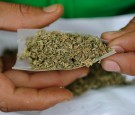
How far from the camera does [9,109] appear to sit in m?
0.85

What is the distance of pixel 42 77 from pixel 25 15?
0.59 ft

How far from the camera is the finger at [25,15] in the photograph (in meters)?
0.87

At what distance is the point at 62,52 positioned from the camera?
2.58 ft

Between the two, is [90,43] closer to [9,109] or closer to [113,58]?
[113,58]

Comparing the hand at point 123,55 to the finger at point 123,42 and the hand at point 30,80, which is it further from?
the hand at point 30,80

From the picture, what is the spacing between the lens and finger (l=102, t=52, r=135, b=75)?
0.79 metres

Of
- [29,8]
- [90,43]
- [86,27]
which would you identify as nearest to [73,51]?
[90,43]

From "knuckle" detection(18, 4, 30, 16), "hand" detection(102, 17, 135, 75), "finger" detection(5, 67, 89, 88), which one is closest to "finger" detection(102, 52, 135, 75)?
"hand" detection(102, 17, 135, 75)

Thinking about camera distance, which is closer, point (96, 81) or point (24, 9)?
point (24, 9)

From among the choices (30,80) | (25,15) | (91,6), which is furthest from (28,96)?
(91,6)

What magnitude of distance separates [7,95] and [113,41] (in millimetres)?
308

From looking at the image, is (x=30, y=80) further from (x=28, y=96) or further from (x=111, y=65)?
(x=111, y=65)

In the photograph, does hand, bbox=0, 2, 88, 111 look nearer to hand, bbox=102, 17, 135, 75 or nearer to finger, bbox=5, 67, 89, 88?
finger, bbox=5, 67, 89, 88

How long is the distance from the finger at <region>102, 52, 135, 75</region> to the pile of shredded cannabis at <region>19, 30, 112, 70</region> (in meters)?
0.03
